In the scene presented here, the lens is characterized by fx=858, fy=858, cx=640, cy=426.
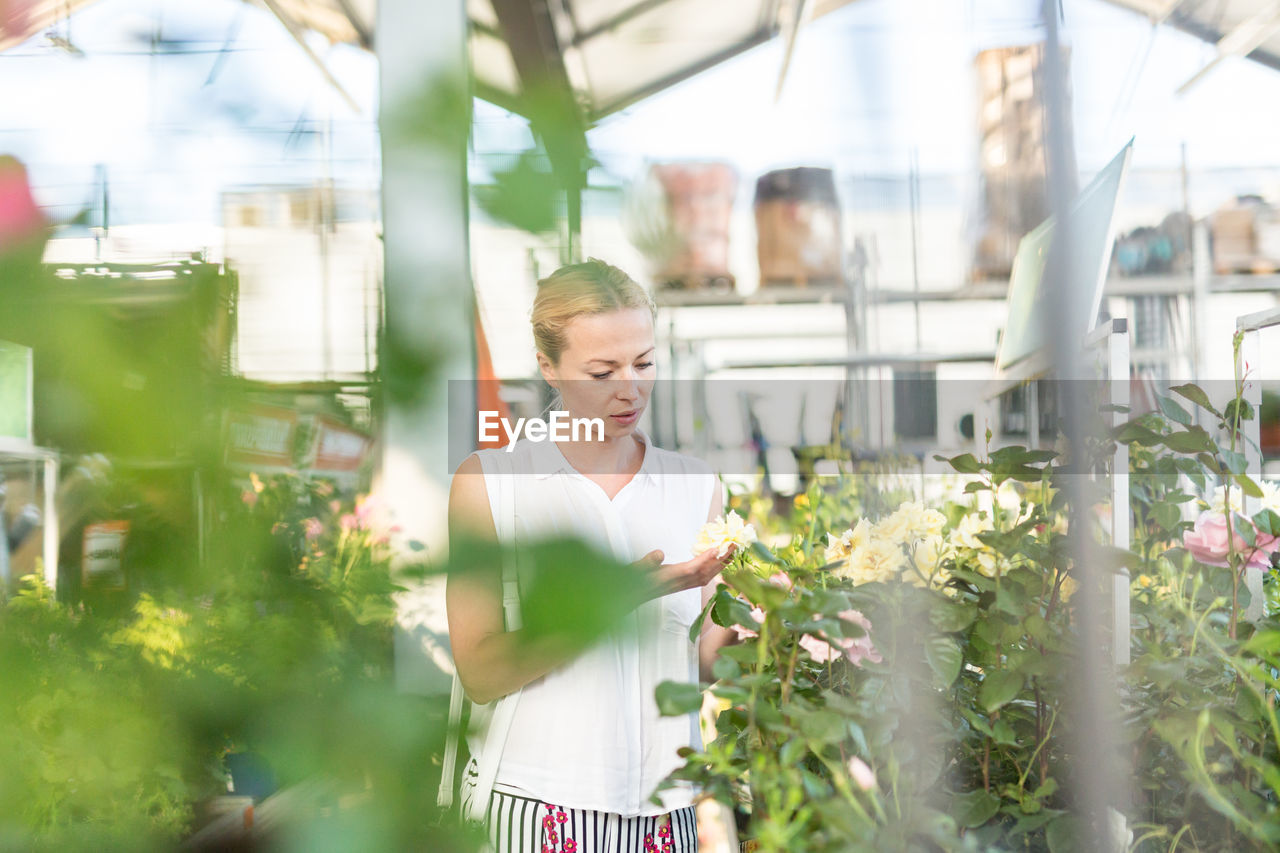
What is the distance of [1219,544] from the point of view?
2.33ft

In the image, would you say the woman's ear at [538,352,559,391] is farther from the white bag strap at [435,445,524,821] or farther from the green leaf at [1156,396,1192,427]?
the green leaf at [1156,396,1192,427]

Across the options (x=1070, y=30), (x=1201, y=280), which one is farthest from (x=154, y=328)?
(x=1201, y=280)

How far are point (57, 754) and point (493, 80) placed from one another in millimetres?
→ 177

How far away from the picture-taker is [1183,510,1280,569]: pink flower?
0.70m

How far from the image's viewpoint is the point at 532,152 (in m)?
0.21

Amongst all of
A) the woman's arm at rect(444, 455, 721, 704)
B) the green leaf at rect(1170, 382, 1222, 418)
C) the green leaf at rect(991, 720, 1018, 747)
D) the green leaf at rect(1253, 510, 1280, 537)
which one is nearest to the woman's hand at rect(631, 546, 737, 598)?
the woman's arm at rect(444, 455, 721, 704)

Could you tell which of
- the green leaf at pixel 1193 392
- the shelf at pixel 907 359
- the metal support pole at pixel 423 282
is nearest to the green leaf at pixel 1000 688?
the green leaf at pixel 1193 392

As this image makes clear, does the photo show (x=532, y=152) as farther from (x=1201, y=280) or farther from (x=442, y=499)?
(x=1201, y=280)

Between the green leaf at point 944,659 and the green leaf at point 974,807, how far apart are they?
0.36 feet

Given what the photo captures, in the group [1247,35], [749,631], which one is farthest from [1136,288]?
[749,631]

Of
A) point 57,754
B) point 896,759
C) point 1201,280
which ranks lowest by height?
point 896,759

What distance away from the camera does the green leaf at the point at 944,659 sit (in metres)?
0.50

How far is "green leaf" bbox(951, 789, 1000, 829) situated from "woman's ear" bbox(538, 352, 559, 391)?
0.43 meters

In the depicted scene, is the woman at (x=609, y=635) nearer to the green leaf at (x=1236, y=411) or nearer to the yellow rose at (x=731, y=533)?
the yellow rose at (x=731, y=533)
